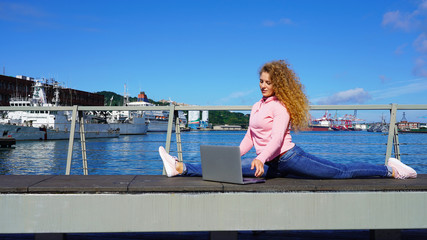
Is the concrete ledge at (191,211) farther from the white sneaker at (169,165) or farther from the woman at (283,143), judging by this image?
the white sneaker at (169,165)

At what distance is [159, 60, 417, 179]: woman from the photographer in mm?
2494

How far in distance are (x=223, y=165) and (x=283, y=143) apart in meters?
0.48

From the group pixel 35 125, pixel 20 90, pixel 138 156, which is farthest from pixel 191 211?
pixel 20 90

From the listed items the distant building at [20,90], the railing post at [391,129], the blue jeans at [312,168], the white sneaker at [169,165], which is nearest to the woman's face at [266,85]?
the blue jeans at [312,168]

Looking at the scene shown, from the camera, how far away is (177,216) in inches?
84.0

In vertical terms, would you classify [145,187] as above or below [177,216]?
above

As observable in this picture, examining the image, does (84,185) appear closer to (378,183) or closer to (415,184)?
(378,183)

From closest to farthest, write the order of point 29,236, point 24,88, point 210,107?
point 29,236 → point 210,107 → point 24,88

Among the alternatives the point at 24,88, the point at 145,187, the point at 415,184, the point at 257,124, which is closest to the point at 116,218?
the point at 145,187

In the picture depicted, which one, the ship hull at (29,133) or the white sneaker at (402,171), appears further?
the ship hull at (29,133)

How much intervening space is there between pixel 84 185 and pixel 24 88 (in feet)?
216

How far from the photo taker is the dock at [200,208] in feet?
6.95

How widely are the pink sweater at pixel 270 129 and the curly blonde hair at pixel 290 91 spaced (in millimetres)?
53

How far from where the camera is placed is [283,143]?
2562 millimetres
